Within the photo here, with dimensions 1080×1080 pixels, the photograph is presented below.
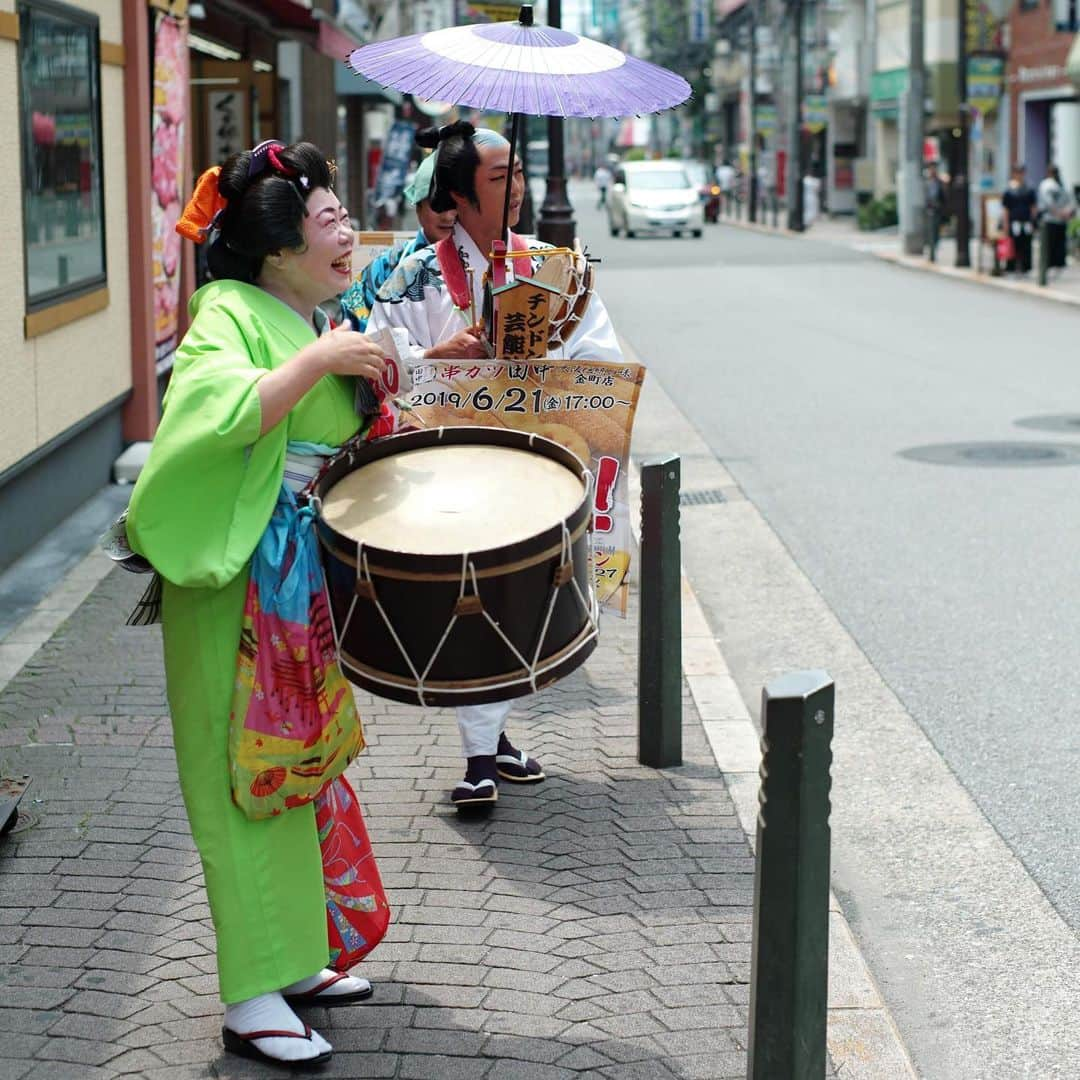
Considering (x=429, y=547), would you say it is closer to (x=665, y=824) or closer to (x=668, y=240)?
(x=665, y=824)

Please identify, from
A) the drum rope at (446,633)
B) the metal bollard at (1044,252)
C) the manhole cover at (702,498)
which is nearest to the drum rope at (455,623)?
the drum rope at (446,633)

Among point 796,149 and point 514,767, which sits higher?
point 796,149

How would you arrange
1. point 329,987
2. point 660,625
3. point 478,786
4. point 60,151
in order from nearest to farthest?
point 329,987
point 478,786
point 660,625
point 60,151

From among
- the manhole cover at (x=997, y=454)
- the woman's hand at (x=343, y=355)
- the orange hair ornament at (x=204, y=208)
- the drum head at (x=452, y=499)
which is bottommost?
the manhole cover at (x=997, y=454)

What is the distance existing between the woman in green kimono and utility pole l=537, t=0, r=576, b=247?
36.1 ft

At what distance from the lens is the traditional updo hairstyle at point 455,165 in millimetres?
5113

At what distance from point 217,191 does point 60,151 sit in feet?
21.1

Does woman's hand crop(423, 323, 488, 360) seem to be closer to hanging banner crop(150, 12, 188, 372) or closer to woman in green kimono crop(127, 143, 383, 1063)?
woman in green kimono crop(127, 143, 383, 1063)

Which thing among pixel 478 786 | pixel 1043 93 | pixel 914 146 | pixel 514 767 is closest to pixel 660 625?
pixel 514 767

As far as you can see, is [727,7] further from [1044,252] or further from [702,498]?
[702,498]

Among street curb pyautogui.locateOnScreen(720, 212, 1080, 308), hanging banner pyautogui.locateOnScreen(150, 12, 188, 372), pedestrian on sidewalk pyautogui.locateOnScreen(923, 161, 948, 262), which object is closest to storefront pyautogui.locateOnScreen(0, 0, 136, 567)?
hanging banner pyautogui.locateOnScreen(150, 12, 188, 372)

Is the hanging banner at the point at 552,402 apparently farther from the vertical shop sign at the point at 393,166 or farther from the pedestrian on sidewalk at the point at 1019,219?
the pedestrian on sidewalk at the point at 1019,219

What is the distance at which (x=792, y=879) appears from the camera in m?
3.25

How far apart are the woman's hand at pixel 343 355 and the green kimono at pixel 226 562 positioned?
122 mm
